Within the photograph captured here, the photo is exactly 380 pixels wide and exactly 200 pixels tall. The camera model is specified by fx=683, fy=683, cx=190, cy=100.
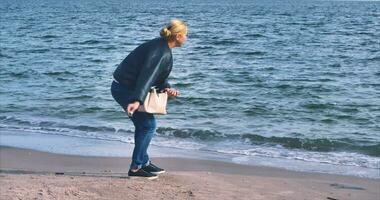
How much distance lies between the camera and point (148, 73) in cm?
589

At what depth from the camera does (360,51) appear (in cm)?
2656

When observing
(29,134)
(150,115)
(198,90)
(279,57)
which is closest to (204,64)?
(279,57)

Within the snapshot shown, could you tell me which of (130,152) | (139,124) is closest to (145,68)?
(139,124)

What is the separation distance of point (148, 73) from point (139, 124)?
749 millimetres

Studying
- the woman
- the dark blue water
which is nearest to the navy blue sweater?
the woman

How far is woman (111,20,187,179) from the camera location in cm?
587

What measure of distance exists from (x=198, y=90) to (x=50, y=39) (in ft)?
64.2

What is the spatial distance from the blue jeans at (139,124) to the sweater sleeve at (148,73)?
40 cm

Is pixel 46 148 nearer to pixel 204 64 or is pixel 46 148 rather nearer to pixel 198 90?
pixel 198 90

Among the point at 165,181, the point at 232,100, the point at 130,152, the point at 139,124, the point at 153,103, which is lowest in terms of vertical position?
the point at 232,100

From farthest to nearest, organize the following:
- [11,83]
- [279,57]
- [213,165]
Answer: [279,57] → [11,83] → [213,165]

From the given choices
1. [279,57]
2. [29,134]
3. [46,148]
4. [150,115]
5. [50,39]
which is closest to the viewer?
[150,115]

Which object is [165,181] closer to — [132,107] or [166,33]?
[132,107]

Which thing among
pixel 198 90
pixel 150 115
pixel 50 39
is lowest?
pixel 50 39
